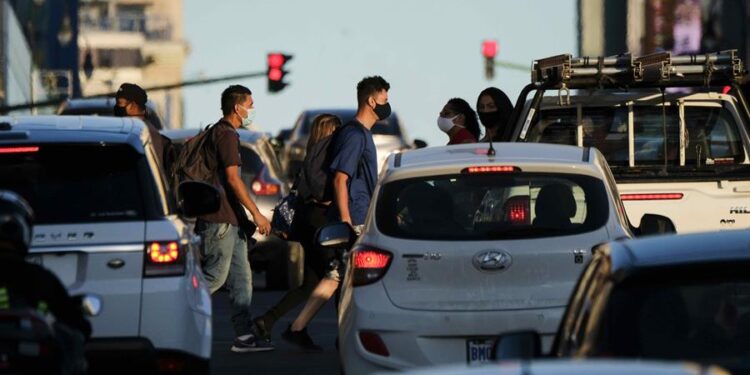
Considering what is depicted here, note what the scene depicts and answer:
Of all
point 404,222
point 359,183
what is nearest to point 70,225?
point 404,222

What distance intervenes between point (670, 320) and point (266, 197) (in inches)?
574

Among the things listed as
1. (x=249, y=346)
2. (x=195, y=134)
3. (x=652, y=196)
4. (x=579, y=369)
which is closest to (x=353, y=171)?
(x=249, y=346)

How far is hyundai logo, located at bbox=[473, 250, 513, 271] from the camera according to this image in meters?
11.6

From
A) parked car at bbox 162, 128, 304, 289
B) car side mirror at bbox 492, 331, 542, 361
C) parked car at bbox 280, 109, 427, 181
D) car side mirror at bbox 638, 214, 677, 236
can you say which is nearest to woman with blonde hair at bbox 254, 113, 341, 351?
car side mirror at bbox 638, 214, 677, 236

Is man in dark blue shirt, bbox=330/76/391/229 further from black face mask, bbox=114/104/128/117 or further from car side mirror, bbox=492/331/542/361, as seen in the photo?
car side mirror, bbox=492/331/542/361

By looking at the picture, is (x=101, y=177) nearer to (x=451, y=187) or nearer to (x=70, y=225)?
(x=70, y=225)

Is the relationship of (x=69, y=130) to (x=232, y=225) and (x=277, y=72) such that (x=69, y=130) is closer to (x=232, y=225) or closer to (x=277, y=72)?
(x=232, y=225)

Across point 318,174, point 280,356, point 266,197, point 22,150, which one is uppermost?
point 22,150

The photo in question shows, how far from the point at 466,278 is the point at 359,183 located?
4.02 metres

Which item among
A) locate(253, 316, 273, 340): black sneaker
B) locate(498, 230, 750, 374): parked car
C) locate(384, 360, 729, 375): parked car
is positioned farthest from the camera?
locate(253, 316, 273, 340): black sneaker

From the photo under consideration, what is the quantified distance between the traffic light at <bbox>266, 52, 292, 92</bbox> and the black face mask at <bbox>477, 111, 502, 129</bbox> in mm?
39109

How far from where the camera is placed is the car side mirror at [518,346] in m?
7.63

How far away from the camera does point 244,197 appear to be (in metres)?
15.6

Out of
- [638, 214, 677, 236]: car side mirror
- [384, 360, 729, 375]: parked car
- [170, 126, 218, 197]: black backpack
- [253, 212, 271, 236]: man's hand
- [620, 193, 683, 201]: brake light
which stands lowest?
[253, 212, 271, 236]: man's hand
